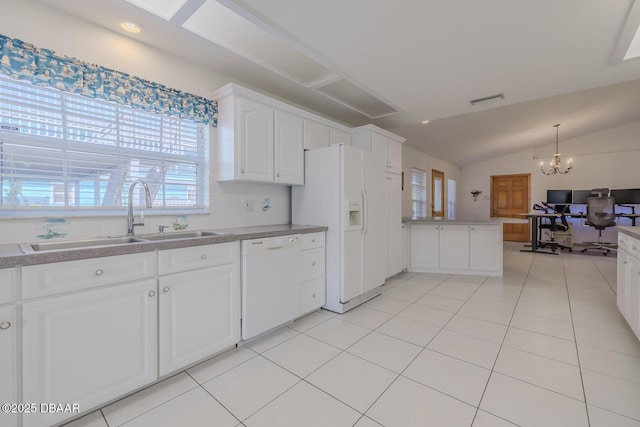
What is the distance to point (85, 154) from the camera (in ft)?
6.13

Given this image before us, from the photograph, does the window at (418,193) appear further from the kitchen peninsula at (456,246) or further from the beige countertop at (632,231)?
the beige countertop at (632,231)

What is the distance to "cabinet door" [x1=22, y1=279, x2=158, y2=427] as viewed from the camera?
1.23m

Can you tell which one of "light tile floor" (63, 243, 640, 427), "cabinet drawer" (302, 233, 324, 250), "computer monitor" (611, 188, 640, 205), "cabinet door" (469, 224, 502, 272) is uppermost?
"computer monitor" (611, 188, 640, 205)

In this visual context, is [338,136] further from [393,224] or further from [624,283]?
[624,283]

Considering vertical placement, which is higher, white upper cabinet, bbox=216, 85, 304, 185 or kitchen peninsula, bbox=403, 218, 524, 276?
white upper cabinet, bbox=216, 85, 304, 185

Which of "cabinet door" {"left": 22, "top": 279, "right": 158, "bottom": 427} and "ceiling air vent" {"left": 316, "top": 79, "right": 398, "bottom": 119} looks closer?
"cabinet door" {"left": 22, "top": 279, "right": 158, "bottom": 427}

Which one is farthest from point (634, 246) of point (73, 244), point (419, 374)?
point (73, 244)

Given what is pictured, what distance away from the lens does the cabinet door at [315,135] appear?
9.66 ft

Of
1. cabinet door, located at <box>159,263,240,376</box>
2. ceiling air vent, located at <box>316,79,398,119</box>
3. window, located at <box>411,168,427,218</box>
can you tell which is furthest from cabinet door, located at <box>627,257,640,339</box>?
window, located at <box>411,168,427,218</box>

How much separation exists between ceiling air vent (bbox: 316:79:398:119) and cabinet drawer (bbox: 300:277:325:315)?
2107mm

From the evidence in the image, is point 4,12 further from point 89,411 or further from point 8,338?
point 89,411

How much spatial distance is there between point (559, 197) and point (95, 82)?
9296mm

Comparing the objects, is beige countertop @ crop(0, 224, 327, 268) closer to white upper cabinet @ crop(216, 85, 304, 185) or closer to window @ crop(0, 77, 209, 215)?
window @ crop(0, 77, 209, 215)

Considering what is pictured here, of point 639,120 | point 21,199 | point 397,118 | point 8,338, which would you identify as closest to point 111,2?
point 21,199
